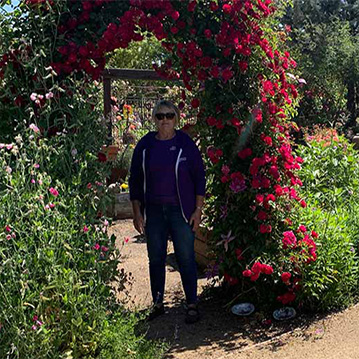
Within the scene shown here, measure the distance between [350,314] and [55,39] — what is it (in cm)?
293

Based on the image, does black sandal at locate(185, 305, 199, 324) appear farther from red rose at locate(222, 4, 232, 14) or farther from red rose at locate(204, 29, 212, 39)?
red rose at locate(222, 4, 232, 14)

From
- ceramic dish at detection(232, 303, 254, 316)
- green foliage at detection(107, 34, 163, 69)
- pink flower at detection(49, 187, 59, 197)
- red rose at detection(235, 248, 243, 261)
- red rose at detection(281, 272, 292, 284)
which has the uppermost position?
green foliage at detection(107, 34, 163, 69)

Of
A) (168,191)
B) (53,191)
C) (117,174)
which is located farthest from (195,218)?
(117,174)

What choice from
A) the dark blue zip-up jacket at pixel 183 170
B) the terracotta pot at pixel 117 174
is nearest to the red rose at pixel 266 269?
the dark blue zip-up jacket at pixel 183 170

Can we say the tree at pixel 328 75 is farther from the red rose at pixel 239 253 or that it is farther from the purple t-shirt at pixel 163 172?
the purple t-shirt at pixel 163 172

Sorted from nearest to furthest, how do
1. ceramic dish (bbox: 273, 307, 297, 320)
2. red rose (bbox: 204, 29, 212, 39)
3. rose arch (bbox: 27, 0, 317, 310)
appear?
rose arch (bbox: 27, 0, 317, 310)
red rose (bbox: 204, 29, 212, 39)
ceramic dish (bbox: 273, 307, 297, 320)

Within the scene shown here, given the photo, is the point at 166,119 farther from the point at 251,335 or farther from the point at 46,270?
the point at 251,335

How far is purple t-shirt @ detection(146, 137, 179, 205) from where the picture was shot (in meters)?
3.82

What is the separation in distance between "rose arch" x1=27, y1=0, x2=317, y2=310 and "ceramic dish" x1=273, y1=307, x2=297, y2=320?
0.29ft

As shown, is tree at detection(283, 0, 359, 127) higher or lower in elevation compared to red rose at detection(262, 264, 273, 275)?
higher

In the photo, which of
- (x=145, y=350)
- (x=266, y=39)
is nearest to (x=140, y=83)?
(x=266, y=39)

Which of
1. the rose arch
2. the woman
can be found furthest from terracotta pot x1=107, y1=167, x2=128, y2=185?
the woman

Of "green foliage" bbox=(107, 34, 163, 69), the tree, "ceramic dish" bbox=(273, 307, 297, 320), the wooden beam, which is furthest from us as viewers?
"green foliage" bbox=(107, 34, 163, 69)

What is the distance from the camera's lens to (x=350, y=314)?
4.10 meters
